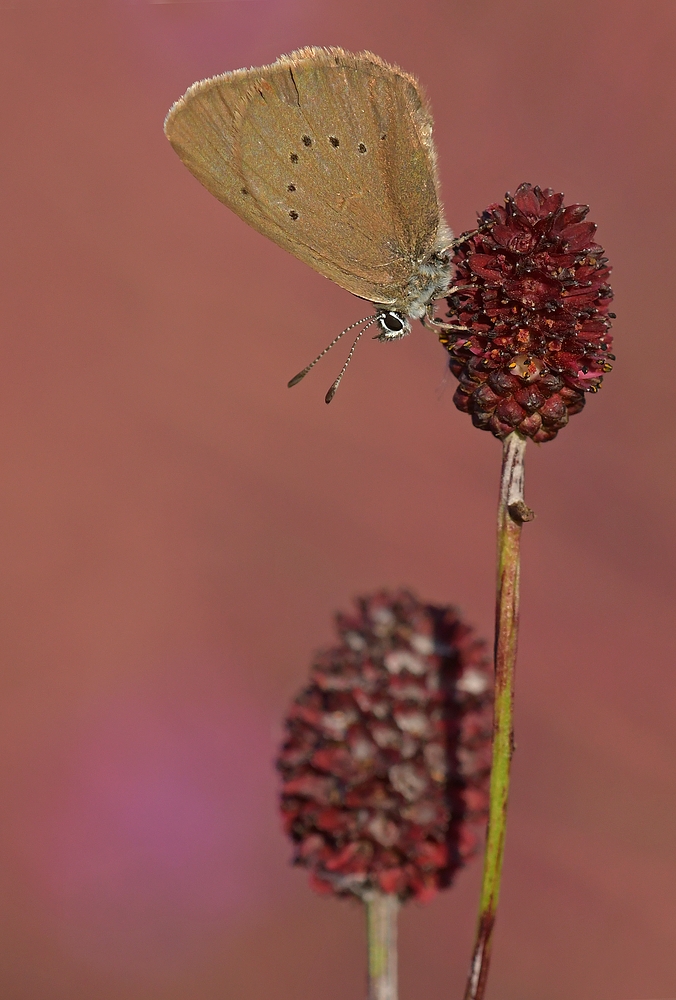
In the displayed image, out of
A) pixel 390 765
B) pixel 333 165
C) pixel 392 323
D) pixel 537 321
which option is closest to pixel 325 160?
pixel 333 165

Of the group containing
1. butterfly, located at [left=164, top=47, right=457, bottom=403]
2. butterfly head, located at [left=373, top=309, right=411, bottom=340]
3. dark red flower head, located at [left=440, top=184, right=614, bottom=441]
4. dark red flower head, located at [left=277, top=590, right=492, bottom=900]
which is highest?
butterfly, located at [left=164, top=47, right=457, bottom=403]

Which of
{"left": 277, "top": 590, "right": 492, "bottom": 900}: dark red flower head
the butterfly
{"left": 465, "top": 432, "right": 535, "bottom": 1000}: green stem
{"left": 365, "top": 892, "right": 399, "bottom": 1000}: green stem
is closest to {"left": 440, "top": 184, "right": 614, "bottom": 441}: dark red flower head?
{"left": 465, "top": 432, "right": 535, "bottom": 1000}: green stem

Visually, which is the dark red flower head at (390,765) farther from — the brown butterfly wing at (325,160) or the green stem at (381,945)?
the brown butterfly wing at (325,160)

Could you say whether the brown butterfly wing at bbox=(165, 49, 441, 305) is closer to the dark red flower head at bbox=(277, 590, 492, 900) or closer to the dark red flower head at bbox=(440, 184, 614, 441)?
the dark red flower head at bbox=(440, 184, 614, 441)

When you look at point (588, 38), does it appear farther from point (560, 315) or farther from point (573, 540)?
point (560, 315)

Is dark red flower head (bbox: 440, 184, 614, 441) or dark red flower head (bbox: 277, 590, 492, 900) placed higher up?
dark red flower head (bbox: 440, 184, 614, 441)

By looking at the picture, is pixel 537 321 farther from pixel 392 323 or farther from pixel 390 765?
pixel 390 765
